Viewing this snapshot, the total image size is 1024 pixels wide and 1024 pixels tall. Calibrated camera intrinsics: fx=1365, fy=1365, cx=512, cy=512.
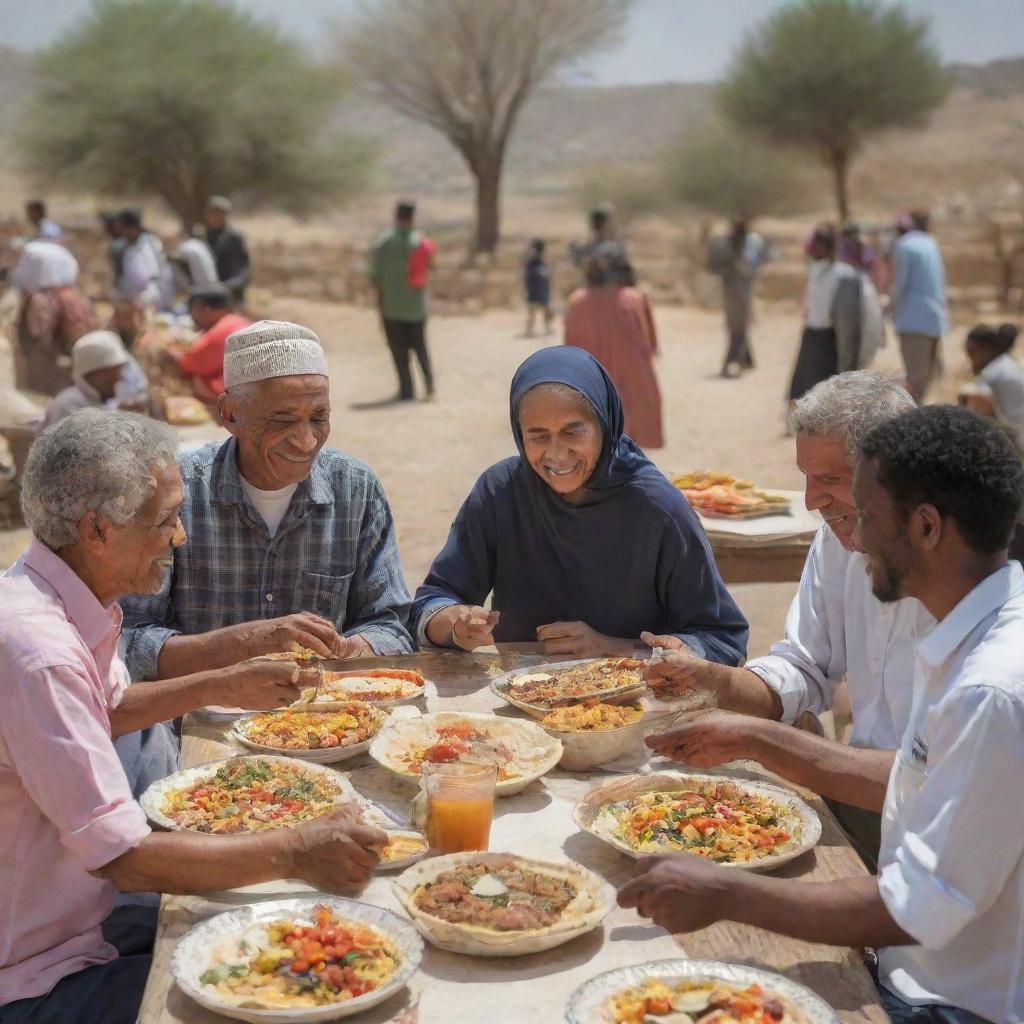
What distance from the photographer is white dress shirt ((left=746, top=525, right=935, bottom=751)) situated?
342 centimetres

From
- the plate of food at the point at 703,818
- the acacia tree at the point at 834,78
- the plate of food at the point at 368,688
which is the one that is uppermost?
the acacia tree at the point at 834,78

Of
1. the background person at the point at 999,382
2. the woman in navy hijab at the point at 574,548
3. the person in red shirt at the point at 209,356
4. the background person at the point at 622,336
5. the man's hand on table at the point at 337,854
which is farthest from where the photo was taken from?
the background person at the point at 622,336

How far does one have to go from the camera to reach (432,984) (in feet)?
7.38

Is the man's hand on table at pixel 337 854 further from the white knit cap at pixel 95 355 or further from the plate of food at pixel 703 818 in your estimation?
the white knit cap at pixel 95 355

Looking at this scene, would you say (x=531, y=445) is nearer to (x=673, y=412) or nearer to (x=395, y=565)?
(x=395, y=565)

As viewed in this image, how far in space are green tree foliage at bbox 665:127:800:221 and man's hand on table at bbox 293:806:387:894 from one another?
50196 millimetres

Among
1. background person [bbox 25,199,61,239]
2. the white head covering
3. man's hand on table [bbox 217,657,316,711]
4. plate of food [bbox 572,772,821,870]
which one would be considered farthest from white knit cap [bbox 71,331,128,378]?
Answer: background person [bbox 25,199,61,239]

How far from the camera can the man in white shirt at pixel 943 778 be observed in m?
2.18

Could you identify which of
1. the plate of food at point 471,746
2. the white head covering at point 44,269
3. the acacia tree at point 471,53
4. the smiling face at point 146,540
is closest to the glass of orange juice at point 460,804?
the plate of food at point 471,746

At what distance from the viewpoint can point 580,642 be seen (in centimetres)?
389

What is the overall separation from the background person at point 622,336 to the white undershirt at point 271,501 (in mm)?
6494

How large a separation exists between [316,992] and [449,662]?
5.98 feet

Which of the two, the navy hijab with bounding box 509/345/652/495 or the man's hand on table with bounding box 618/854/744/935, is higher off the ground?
the navy hijab with bounding box 509/345/652/495

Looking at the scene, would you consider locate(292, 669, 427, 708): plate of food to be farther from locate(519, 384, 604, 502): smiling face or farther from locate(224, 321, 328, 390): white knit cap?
locate(224, 321, 328, 390): white knit cap
